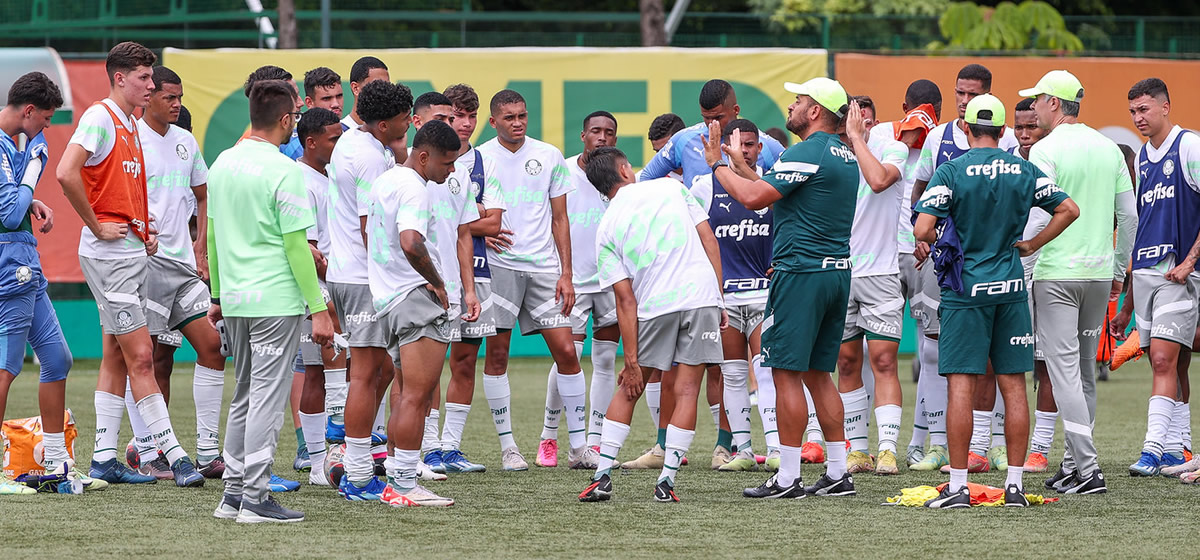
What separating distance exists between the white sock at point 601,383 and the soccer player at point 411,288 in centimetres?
215

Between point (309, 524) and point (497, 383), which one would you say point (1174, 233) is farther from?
point (309, 524)

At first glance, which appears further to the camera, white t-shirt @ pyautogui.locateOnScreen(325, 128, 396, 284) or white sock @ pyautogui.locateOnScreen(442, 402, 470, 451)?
white sock @ pyautogui.locateOnScreen(442, 402, 470, 451)

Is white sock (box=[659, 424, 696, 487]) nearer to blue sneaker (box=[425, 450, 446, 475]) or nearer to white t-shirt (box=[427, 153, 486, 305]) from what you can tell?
white t-shirt (box=[427, 153, 486, 305])

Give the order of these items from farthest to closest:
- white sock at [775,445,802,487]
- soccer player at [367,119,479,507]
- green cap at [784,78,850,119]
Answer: white sock at [775,445,802,487] < green cap at [784,78,850,119] < soccer player at [367,119,479,507]

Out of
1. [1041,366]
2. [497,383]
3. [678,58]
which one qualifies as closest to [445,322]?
[497,383]

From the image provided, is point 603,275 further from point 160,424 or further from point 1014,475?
point 160,424

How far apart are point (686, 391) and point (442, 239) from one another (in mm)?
1500

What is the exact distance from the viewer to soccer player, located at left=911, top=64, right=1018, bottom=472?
8367 millimetres

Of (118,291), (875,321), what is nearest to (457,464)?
(118,291)

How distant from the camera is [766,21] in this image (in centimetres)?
2373

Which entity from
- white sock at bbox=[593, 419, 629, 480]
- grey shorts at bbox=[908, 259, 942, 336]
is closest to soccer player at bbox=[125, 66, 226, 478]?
white sock at bbox=[593, 419, 629, 480]

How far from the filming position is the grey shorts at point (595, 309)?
9.23m

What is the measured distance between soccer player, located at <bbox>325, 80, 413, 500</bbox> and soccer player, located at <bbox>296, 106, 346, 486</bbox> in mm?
203

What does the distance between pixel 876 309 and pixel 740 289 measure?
0.85 meters
